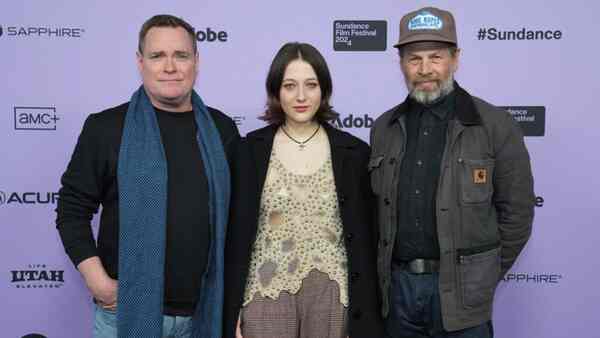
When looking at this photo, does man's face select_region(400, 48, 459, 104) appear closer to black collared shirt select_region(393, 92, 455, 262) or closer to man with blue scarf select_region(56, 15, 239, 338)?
black collared shirt select_region(393, 92, 455, 262)

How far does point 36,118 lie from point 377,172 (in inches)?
79.8

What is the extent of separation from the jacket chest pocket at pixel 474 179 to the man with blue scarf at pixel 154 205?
87 centimetres

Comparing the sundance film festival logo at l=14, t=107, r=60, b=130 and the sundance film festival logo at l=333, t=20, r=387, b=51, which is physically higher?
the sundance film festival logo at l=333, t=20, r=387, b=51

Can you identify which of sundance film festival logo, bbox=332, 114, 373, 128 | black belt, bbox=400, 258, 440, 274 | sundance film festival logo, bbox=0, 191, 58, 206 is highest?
sundance film festival logo, bbox=332, 114, 373, 128

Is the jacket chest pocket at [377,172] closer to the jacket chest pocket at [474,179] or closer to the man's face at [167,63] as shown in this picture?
the jacket chest pocket at [474,179]

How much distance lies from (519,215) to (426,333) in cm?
57

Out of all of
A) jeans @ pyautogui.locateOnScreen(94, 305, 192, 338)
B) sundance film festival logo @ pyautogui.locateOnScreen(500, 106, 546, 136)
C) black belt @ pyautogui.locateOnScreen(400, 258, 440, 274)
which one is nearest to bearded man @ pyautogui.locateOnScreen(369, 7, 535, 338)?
black belt @ pyautogui.locateOnScreen(400, 258, 440, 274)

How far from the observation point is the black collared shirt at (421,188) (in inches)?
72.9

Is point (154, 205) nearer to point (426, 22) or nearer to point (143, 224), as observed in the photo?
point (143, 224)

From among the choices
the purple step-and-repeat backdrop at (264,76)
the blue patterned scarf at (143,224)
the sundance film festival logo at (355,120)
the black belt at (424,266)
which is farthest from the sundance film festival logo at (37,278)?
→ the black belt at (424,266)

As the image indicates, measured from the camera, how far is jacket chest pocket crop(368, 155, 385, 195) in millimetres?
1975

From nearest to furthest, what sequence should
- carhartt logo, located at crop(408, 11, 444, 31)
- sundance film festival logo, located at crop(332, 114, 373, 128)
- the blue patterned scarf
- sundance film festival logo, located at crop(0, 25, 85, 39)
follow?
1. the blue patterned scarf
2. carhartt logo, located at crop(408, 11, 444, 31)
3. sundance film festival logo, located at crop(0, 25, 85, 39)
4. sundance film festival logo, located at crop(332, 114, 373, 128)

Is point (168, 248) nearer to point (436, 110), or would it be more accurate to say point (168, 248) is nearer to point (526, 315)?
point (436, 110)

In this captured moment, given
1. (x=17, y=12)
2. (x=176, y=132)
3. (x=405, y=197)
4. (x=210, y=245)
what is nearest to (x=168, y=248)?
(x=210, y=245)
